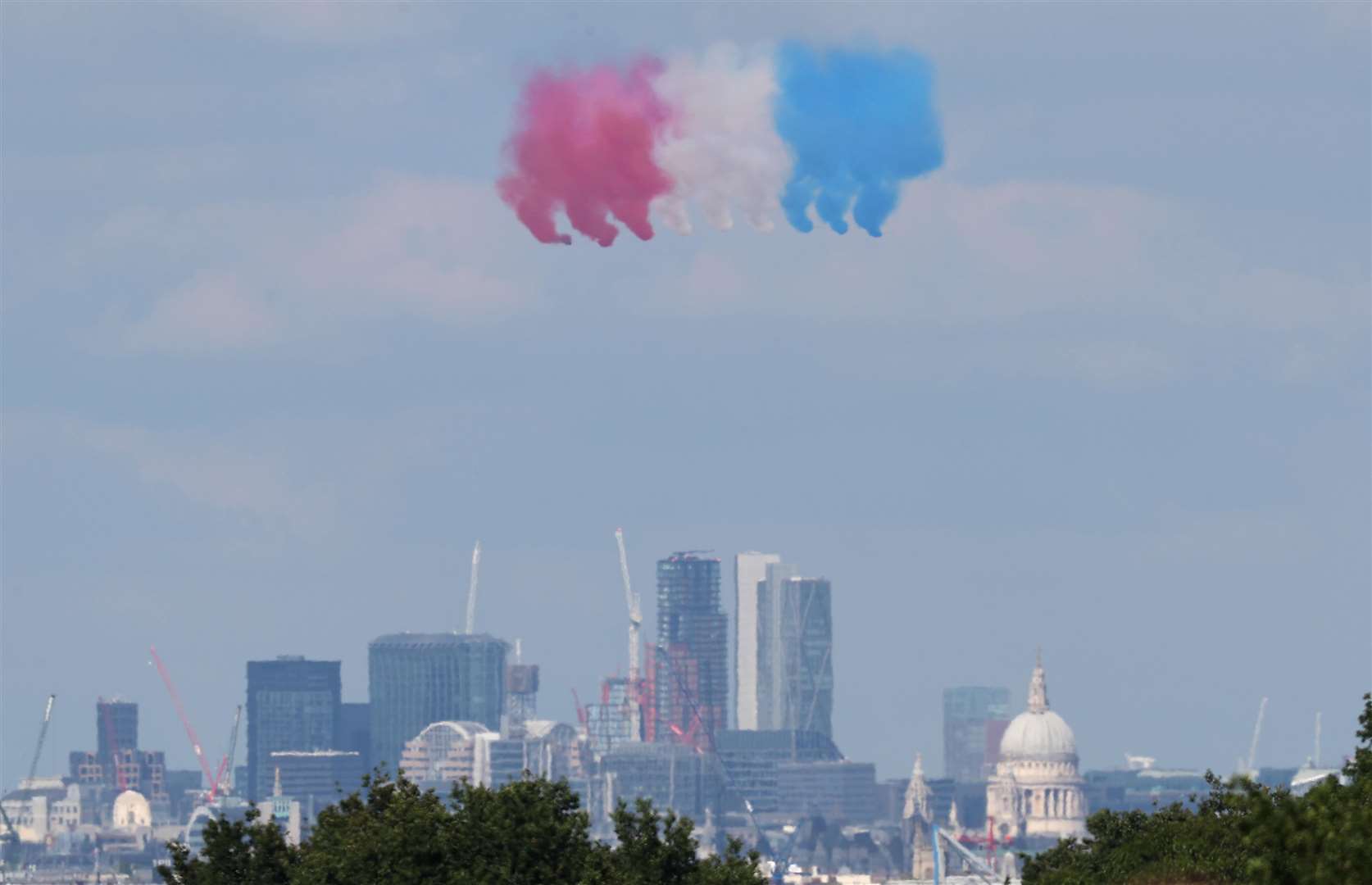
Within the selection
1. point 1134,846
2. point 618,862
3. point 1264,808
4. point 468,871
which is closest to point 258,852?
point 468,871

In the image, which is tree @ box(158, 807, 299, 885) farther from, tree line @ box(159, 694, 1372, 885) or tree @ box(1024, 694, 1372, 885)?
tree @ box(1024, 694, 1372, 885)

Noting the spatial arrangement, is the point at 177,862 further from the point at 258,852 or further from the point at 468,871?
the point at 468,871

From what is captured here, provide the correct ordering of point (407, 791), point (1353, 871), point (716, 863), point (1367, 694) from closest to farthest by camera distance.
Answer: point (1353, 871), point (1367, 694), point (716, 863), point (407, 791)

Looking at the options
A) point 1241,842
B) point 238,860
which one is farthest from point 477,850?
point 1241,842

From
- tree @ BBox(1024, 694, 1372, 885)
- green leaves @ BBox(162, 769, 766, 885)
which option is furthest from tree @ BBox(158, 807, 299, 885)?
tree @ BBox(1024, 694, 1372, 885)

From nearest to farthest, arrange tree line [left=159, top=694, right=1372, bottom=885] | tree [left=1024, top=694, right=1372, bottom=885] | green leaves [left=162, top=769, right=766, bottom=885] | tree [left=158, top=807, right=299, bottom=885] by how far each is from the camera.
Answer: tree [left=1024, top=694, right=1372, bottom=885] < tree line [left=159, top=694, right=1372, bottom=885] < green leaves [left=162, top=769, right=766, bottom=885] < tree [left=158, top=807, right=299, bottom=885]

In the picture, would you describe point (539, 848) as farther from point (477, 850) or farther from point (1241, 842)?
point (1241, 842)
